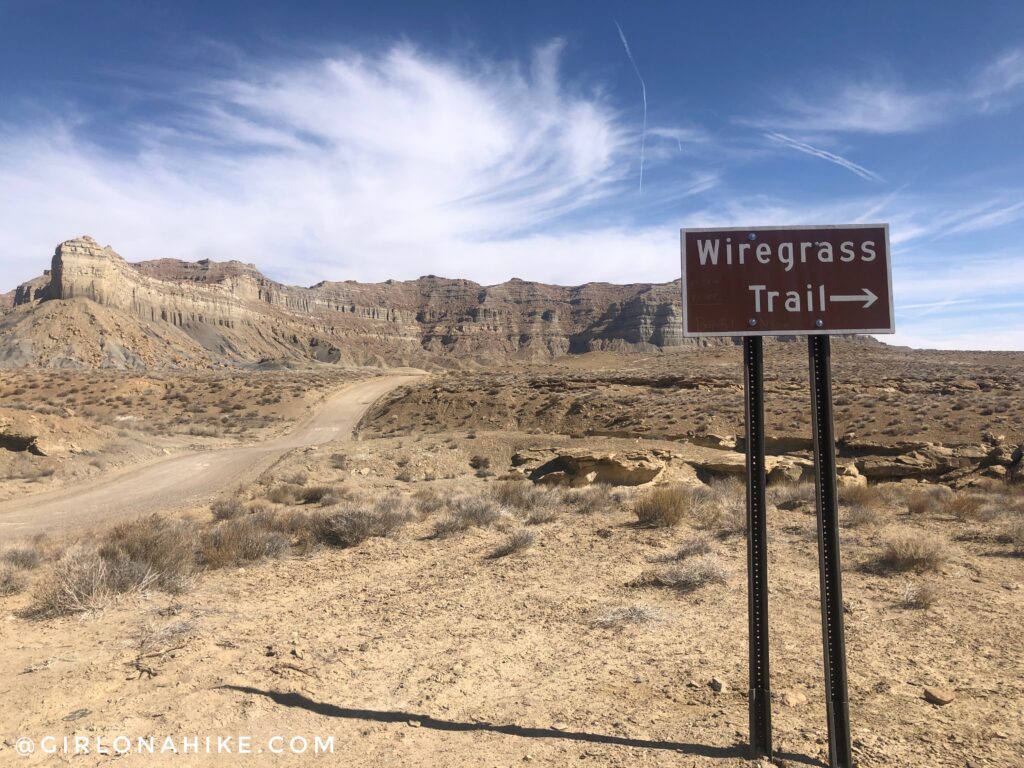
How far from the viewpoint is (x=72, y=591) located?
20.3 feet

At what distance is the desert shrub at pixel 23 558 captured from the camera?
7969 mm

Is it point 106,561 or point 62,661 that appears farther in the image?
point 106,561

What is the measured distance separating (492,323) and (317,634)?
151 metres

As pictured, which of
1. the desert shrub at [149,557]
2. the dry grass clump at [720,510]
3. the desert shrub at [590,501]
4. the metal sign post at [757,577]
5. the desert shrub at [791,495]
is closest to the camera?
the metal sign post at [757,577]

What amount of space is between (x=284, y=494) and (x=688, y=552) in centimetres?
1032

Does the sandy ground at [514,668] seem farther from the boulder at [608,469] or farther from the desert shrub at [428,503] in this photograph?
the boulder at [608,469]

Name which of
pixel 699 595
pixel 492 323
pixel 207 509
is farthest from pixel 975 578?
pixel 492 323

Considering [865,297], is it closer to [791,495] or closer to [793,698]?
[793,698]

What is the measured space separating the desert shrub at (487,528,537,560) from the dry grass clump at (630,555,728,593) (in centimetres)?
191

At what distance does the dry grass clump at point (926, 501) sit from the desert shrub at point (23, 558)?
13.9 metres

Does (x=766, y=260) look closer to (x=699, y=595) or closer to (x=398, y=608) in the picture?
(x=699, y=595)

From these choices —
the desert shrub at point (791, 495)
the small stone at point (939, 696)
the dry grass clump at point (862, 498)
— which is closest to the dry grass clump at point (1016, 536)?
the dry grass clump at point (862, 498)

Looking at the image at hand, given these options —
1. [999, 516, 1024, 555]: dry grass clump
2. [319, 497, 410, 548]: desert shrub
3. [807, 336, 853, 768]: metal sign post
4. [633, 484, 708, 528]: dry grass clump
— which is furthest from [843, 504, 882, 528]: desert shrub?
[319, 497, 410, 548]: desert shrub

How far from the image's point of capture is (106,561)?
7043 millimetres
